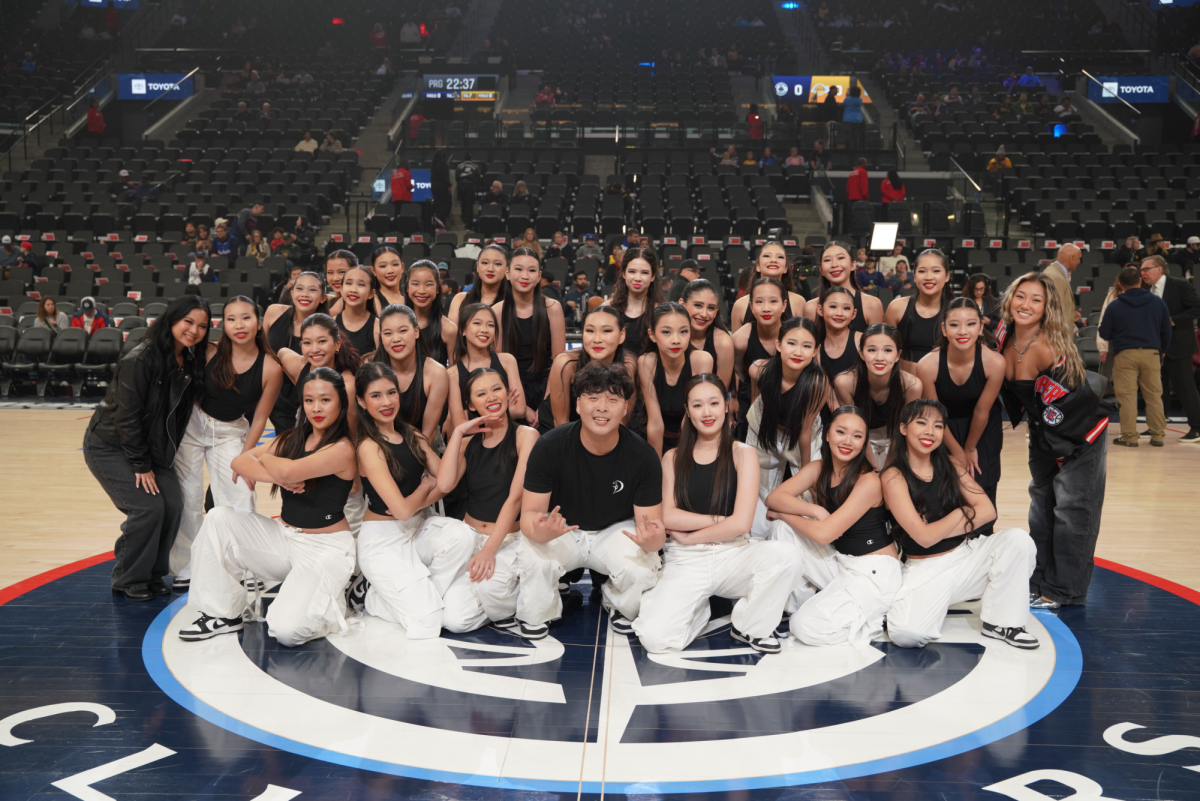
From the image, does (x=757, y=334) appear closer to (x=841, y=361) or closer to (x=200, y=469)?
(x=841, y=361)

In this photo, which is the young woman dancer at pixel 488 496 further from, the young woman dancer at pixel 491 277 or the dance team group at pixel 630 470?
the young woman dancer at pixel 491 277

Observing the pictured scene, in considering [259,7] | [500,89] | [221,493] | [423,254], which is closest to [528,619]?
[221,493]

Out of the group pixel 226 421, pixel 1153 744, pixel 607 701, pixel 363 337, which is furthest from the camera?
pixel 363 337

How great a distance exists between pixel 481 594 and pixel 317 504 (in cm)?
78

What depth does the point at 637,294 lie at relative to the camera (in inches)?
186

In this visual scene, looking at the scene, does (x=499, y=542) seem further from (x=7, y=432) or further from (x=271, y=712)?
(x=7, y=432)

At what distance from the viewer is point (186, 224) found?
13.1m

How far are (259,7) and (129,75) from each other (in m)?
4.49

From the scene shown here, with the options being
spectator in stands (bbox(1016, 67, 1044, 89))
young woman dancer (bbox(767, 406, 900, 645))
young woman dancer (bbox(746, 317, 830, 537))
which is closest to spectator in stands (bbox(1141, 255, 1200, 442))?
young woman dancer (bbox(746, 317, 830, 537))

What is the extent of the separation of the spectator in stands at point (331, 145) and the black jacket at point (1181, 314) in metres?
12.7

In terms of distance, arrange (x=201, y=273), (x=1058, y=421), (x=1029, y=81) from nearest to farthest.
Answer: (x=1058, y=421), (x=201, y=273), (x=1029, y=81)

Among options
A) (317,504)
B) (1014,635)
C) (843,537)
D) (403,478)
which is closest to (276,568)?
(317,504)

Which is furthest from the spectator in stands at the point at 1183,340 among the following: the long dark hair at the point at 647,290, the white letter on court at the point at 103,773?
the white letter on court at the point at 103,773

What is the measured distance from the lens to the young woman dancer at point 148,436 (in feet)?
13.6
